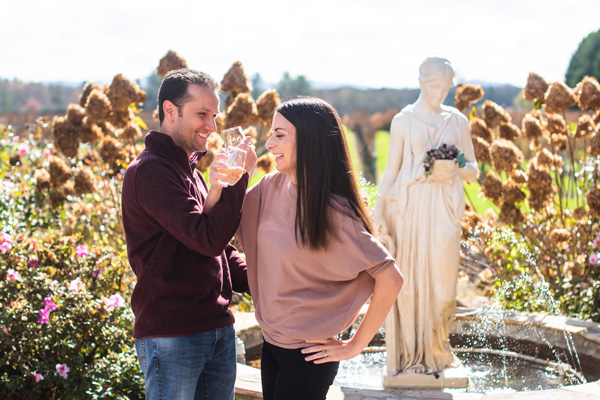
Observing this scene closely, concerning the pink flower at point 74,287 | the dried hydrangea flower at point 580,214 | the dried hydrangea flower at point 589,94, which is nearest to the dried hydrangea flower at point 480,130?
the dried hydrangea flower at point 589,94

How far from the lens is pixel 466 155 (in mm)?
4379

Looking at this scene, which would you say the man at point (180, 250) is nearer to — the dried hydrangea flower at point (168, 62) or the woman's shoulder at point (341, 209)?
the woman's shoulder at point (341, 209)

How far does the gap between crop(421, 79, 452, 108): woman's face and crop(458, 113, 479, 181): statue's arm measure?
19 centimetres

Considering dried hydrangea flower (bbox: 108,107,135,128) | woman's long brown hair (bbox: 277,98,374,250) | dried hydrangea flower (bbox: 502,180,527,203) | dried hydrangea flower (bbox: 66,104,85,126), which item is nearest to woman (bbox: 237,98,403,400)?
woman's long brown hair (bbox: 277,98,374,250)

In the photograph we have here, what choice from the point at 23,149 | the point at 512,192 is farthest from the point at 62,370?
the point at 512,192

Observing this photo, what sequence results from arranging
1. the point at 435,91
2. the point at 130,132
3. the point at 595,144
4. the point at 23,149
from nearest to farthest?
the point at 435,91
the point at 595,144
the point at 130,132
the point at 23,149

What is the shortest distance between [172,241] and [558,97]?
4.96m

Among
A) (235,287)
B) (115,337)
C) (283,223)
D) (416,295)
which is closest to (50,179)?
(115,337)

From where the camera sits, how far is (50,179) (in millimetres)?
6168

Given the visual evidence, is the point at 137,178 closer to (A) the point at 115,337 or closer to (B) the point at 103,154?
(A) the point at 115,337

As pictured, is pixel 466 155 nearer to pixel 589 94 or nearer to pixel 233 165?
pixel 589 94

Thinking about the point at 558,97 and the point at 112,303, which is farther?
the point at 558,97

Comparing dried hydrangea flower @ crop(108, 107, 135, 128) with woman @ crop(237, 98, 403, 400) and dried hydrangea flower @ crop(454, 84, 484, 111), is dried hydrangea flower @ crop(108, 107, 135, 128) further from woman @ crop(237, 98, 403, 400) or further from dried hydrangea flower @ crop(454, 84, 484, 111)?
woman @ crop(237, 98, 403, 400)

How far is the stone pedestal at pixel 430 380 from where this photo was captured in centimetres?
420
